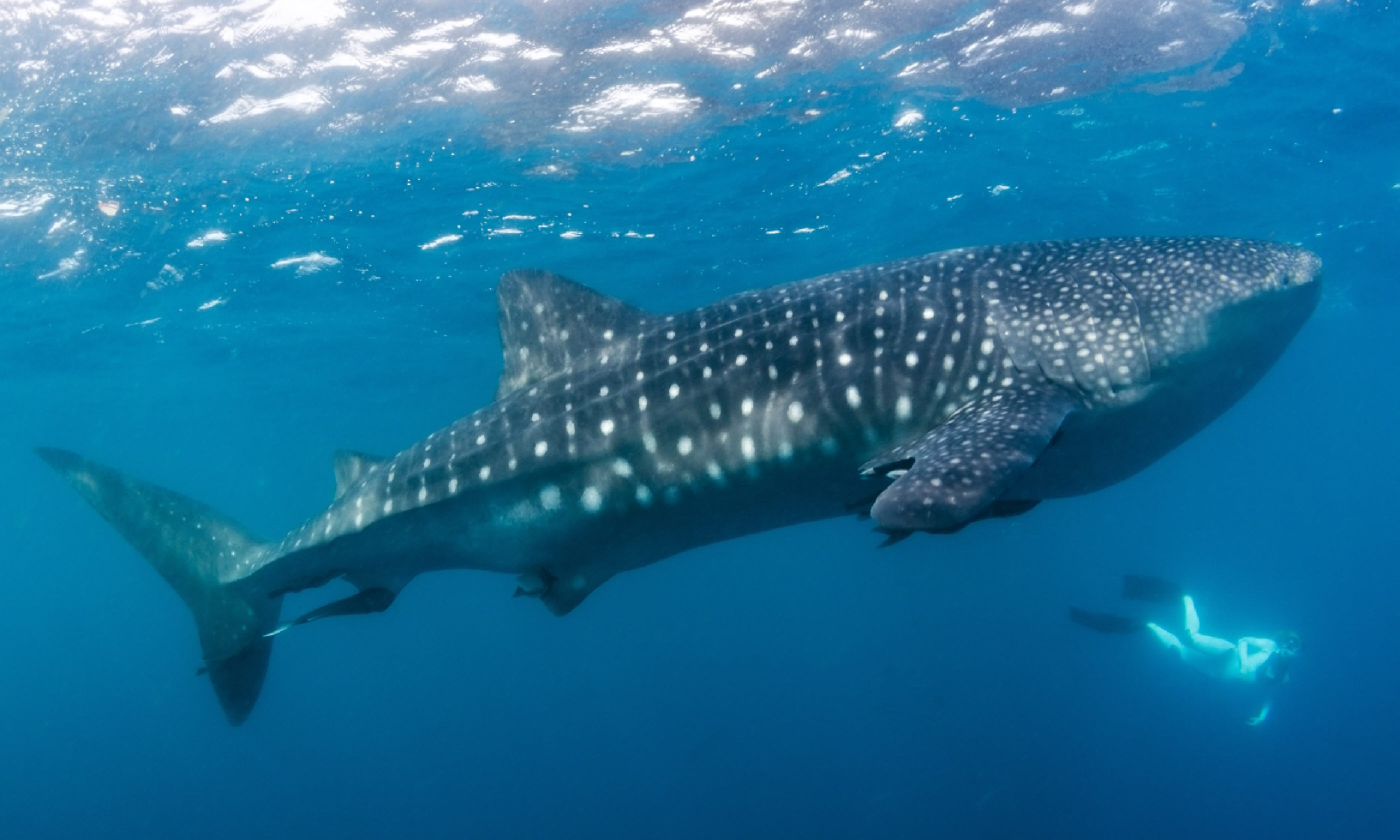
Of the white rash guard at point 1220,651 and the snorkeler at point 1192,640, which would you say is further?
the snorkeler at point 1192,640

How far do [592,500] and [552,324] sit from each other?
1668 millimetres

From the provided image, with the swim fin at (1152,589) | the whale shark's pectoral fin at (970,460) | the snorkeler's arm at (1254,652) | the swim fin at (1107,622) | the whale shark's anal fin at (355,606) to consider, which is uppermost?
the whale shark's pectoral fin at (970,460)

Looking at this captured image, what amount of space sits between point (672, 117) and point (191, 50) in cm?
821

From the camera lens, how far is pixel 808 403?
18.4 feet

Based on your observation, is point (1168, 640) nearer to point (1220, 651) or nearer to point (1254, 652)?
point (1220, 651)

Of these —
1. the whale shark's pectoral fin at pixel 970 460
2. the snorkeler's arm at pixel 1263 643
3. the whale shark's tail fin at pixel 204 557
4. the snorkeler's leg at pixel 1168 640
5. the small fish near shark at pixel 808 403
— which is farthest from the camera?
the snorkeler's leg at pixel 1168 640

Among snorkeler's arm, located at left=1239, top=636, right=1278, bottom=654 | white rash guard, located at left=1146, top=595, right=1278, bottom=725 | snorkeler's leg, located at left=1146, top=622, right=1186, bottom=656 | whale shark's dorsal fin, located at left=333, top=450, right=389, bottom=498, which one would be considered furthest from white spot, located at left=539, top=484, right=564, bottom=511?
snorkeler's arm, located at left=1239, top=636, right=1278, bottom=654

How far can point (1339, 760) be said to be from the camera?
4316 cm

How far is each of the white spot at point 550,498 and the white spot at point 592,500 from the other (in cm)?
19

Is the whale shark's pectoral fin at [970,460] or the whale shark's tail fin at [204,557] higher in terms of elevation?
the whale shark's pectoral fin at [970,460]

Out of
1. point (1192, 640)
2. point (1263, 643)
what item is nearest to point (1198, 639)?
point (1192, 640)

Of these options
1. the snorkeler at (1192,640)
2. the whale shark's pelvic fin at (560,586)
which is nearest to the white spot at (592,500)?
the whale shark's pelvic fin at (560,586)

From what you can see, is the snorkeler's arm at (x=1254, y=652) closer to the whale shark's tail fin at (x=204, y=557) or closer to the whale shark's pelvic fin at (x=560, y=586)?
the whale shark's pelvic fin at (x=560, y=586)

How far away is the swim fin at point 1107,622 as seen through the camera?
22.3 metres
